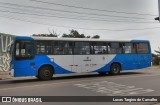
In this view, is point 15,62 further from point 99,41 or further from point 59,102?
point 59,102

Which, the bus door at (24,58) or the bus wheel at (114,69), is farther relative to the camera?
the bus wheel at (114,69)

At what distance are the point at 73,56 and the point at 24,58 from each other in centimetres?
370

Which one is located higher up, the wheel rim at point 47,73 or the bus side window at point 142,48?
the bus side window at point 142,48

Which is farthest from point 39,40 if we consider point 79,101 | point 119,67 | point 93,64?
point 79,101

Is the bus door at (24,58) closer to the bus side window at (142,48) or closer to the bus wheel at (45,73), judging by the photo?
the bus wheel at (45,73)

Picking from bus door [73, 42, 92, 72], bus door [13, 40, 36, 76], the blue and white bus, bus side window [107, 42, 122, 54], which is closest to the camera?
bus door [13, 40, 36, 76]

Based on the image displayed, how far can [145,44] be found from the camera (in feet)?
79.8

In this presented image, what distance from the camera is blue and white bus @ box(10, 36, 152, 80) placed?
58.5 ft

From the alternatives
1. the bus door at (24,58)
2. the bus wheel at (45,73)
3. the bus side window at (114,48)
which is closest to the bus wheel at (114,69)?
the bus side window at (114,48)

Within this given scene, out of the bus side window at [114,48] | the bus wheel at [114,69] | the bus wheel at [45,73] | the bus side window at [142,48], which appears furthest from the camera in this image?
the bus side window at [142,48]

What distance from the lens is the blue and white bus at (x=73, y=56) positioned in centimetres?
1783

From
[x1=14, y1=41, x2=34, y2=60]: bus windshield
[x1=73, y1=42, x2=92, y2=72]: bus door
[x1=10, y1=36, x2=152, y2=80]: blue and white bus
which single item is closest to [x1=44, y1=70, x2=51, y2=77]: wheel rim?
[x1=10, y1=36, x2=152, y2=80]: blue and white bus

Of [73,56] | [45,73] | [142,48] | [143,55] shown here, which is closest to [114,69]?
[143,55]

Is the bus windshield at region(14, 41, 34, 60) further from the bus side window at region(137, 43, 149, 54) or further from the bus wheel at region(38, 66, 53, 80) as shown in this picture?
the bus side window at region(137, 43, 149, 54)
